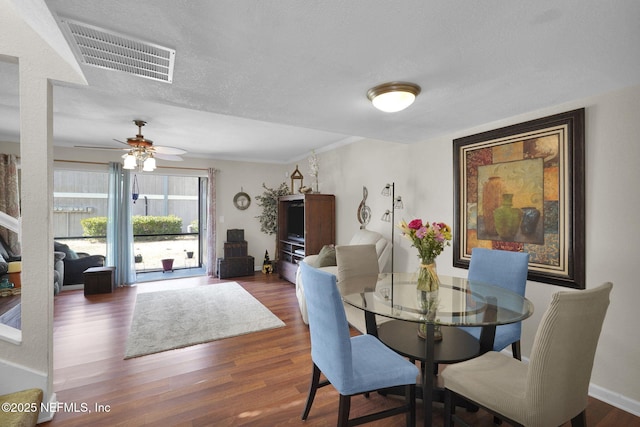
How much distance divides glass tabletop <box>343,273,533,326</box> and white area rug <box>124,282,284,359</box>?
5.74 ft

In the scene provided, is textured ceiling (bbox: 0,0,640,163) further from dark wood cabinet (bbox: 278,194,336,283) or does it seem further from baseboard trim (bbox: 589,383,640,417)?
dark wood cabinet (bbox: 278,194,336,283)

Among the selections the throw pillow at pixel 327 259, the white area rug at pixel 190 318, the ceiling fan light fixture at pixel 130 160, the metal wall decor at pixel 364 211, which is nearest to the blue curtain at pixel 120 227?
the white area rug at pixel 190 318

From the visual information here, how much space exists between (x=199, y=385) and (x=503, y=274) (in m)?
2.60

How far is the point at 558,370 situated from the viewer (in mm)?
1277

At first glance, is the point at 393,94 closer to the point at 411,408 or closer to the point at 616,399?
the point at 411,408

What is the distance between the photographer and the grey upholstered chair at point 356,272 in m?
2.38

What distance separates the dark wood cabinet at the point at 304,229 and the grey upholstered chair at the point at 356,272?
210cm

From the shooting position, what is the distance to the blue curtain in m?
5.15

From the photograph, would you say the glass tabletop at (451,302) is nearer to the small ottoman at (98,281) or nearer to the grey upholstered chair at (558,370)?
the grey upholstered chair at (558,370)

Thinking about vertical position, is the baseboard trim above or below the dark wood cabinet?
below

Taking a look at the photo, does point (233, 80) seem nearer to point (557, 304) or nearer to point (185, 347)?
point (557, 304)

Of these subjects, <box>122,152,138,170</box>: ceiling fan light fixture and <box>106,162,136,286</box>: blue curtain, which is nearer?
<box>122,152,138,170</box>: ceiling fan light fixture

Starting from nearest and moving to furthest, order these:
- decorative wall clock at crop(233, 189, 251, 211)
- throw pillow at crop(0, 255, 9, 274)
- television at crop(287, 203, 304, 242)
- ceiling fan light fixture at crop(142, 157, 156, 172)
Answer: ceiling fan light fixture at crop(142, 157, 156, 172) → throw pillow at crop(0, 255, 9, 274) → television at crop(287, 203, 304, 242) → decorative wall clock at crop(233, 189, 251, 211)

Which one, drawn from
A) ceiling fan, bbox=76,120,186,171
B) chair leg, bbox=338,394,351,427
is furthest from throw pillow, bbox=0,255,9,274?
chair leg, bbox=338,394,351,427
